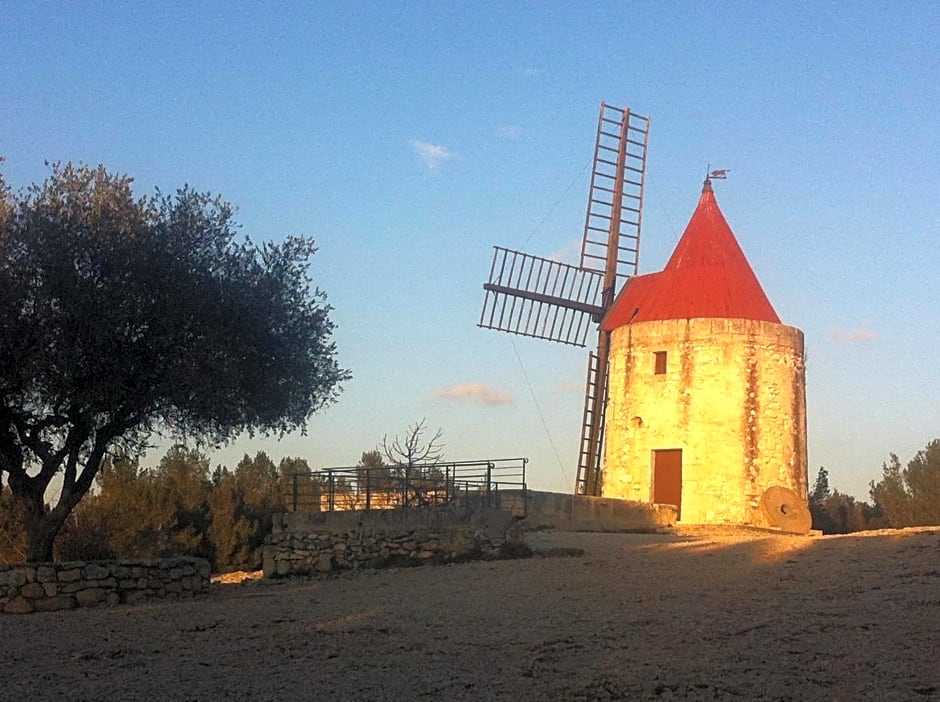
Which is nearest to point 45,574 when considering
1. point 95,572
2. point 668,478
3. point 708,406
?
point 95,572

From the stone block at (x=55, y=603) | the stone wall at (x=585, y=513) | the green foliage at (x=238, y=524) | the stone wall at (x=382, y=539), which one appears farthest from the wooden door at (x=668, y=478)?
the stone block at (x=55, y=603)

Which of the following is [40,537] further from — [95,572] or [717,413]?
[717,413]

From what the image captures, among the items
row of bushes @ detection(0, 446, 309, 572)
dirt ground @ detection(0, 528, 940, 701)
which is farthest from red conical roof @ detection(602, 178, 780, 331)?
dirt ground @ detection(0, 528, 940, 701)

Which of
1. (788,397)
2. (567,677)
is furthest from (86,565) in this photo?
(788,397)

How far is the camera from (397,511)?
1784 cm

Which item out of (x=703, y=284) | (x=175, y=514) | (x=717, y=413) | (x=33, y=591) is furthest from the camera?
(x=175, y=514)

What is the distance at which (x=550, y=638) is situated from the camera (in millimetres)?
9156

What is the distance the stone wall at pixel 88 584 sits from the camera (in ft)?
42.9

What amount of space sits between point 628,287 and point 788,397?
6.07 meters

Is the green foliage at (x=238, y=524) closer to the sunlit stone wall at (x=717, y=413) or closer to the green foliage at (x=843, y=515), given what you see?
the sunlit stone wall at (x=717, y=413)

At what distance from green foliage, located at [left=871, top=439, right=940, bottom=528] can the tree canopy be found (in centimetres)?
1936

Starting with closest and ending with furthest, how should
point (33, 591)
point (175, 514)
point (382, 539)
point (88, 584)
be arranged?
point (33, 591), point (88, 584), point (382, 539), point (175, 514)

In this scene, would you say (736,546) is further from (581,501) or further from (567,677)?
(567,677)

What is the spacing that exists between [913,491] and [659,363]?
923 cm
